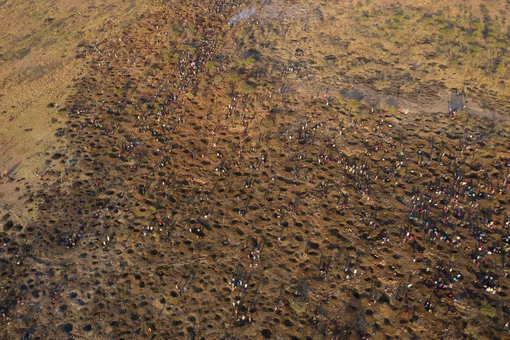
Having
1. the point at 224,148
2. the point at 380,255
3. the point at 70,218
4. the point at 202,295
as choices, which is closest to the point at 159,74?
the point at 224,148

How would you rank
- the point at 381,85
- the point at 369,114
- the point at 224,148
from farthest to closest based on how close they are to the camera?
the point at 381,85, the point at 369,114, the point at 224,148

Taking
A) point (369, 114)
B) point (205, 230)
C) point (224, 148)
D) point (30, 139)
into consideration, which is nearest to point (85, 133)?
point (30, 139)

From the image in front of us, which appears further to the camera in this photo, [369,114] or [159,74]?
[159,74]

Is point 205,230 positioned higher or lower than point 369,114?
higher

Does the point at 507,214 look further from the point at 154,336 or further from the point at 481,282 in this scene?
the point at 154,336

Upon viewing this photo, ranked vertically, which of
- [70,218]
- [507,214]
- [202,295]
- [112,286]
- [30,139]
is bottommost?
[507,214]

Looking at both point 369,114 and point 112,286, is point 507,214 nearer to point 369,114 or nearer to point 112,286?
point 369,114

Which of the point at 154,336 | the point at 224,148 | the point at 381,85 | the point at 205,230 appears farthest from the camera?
the point at 381,85
